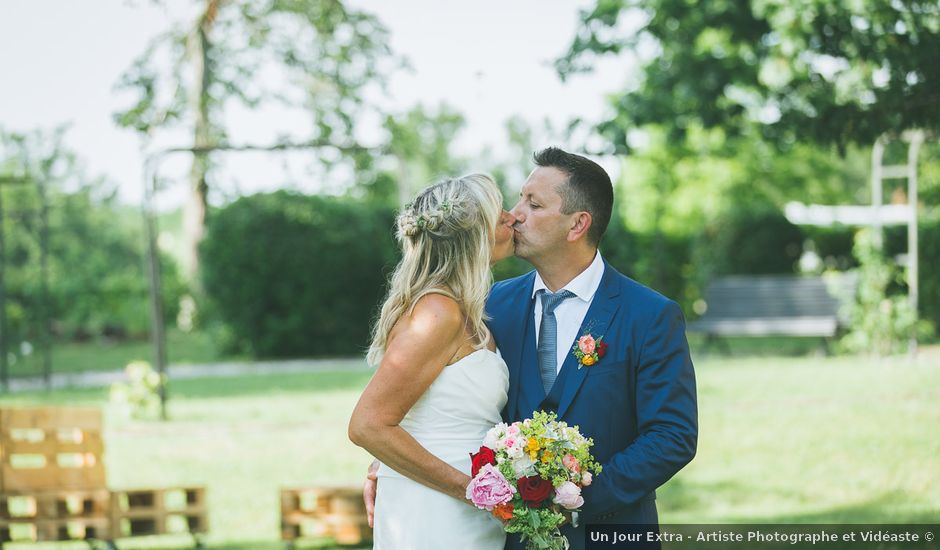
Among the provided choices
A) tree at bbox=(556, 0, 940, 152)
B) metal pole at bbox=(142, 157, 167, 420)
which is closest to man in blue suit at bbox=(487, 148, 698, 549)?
tree at bbox=(556, 0, 940, 152)

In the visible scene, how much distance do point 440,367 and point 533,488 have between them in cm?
52

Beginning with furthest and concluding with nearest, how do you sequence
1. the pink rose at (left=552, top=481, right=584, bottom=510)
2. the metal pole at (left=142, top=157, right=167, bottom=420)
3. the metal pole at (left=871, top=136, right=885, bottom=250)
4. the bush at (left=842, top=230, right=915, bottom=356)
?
the bush at (left=842, top=230, right=915, bottom=356), the metal pole at (left=871, top=136, right=885, bottom=250), the metal pole at (left=142, top=157, right=167, bottom=420), the pink rose at (left=552, top=481, right=584, bottom=510)

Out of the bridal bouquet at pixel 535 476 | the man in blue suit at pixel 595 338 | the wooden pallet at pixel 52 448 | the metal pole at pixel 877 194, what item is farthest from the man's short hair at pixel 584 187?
the metal pole at pixel 877 194

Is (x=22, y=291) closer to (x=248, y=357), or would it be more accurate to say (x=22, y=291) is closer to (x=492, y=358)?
(x=248, y=357)

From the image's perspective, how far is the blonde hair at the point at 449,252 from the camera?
3.43 metres

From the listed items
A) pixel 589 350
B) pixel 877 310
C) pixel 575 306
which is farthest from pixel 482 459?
pixel 877 310

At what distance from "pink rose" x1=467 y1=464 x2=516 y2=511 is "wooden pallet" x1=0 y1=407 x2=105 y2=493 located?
15.5ft

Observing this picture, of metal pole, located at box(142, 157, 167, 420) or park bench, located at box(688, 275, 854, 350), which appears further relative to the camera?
park bench, located at box(688, 275, 854, 350)

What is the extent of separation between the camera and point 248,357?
20469mm

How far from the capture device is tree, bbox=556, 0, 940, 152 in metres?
6.59

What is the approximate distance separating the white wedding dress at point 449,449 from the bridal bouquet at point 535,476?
325mm

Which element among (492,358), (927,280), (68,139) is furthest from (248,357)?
(68,139)

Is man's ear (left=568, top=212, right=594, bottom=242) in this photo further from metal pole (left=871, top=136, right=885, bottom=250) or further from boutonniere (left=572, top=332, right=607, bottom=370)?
metal pole (left=871, top=136, right=885, bottom=250)

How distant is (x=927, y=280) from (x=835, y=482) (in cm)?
1446
